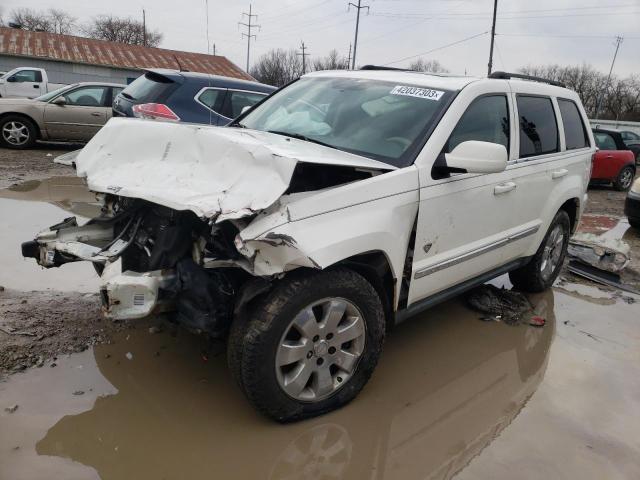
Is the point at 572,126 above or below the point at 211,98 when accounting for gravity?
above

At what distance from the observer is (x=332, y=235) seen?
2.52 m

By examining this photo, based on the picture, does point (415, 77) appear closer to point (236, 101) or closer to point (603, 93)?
point (236, 101)

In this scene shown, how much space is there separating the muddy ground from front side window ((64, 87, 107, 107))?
7812 mm

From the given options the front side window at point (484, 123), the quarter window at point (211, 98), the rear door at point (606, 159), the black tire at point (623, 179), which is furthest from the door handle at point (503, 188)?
the black tire at point (623, 179)

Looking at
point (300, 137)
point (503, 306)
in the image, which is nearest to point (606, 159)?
point (503, 306)

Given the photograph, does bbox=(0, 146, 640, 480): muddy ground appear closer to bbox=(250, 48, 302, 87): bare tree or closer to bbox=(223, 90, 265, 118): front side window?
bbox=(223, 90, 265, 118): front side window

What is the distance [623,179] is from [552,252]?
11175mm

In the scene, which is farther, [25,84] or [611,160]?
[25,84]

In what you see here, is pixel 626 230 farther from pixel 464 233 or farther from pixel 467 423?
pixel 467 423

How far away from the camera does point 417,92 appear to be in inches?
138

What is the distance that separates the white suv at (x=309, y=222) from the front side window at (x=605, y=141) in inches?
459

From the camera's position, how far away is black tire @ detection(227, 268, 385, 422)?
2486 mm

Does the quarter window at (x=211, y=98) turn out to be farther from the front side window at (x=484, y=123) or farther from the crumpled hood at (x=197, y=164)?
the front side window at (x=484, y=123)

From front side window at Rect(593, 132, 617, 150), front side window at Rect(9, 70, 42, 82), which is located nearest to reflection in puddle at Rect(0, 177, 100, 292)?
front side window at Rect(9, 70, 42, 82)
